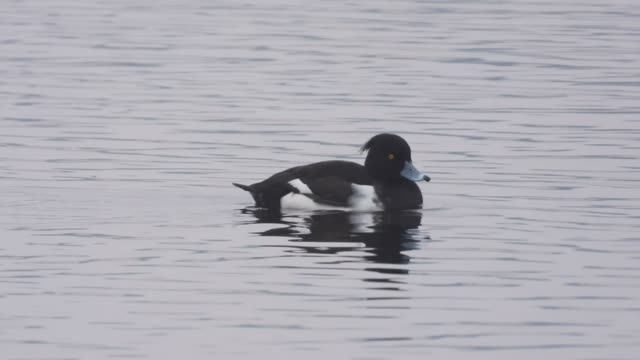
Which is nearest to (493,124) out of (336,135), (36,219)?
(336,135)

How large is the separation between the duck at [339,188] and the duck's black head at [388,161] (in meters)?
0.01

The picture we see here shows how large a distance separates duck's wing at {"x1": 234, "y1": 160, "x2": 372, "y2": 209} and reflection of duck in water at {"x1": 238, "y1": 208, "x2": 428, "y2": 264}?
133 mm

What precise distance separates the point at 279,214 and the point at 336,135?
5.99 meters

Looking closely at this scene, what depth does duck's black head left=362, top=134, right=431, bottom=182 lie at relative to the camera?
18.4 meters

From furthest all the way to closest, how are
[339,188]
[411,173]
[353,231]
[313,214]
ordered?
[411,173] < [339,188] < [313,214] < [353,231]

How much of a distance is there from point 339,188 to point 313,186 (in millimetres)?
271

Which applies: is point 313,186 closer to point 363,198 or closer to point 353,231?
point 363,198

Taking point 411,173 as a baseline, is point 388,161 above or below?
above

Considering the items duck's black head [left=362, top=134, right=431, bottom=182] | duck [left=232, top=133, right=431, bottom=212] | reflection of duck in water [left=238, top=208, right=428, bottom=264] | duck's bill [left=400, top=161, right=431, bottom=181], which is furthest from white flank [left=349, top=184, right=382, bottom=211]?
duck's bill [left=400, top=161, right=431, bottom=181]

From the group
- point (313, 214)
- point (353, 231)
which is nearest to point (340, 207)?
point (313, 214)

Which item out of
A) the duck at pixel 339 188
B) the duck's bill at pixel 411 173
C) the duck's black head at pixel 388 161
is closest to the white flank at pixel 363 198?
the duck at pixel 339 188

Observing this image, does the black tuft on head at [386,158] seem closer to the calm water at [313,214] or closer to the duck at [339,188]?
the duck at [339,188]

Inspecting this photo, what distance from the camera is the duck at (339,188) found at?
58.2 feet

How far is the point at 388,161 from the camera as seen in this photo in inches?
727
